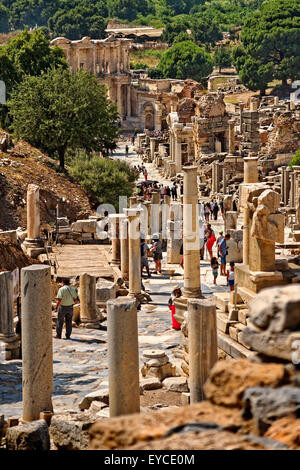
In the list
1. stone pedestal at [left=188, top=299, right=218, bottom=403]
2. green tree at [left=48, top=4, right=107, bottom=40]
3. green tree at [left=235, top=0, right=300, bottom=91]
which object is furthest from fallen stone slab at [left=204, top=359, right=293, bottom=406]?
green tree at [left=48, top=4, right=107, bottom=40]

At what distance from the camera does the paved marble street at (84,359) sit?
43.3 ft

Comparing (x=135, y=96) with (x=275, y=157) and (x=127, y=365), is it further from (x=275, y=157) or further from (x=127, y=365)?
(x=127, y=365)

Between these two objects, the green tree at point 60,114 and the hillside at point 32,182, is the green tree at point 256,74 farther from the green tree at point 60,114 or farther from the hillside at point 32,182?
the hillside at point 32,182

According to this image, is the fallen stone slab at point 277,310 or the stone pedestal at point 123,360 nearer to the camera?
the fallen stone slab at point 277,310

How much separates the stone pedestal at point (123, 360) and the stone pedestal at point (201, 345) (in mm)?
973

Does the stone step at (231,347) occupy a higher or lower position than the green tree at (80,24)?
lower

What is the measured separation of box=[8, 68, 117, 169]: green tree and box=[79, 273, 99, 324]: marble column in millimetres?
17842

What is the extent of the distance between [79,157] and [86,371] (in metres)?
20.7

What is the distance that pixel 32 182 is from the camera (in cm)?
3000

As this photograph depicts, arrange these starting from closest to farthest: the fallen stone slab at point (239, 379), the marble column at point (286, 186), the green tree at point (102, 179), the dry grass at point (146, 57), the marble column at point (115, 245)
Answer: the fallen stone slab at point (239, 379)
the marble column at point (115, 245)
the green tree at point (102, 179)
the marble column at point (286, 186)
the dry grass at point (146, 57)

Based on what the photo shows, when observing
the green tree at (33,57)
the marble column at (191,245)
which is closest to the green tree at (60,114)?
the green tree at (33,57)

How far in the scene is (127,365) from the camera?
10672 mm

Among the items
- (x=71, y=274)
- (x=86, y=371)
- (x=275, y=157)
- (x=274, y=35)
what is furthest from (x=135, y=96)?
(x=86, y=371)

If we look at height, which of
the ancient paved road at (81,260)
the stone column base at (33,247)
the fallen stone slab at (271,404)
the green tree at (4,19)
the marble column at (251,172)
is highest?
the green tree at (4,19)
